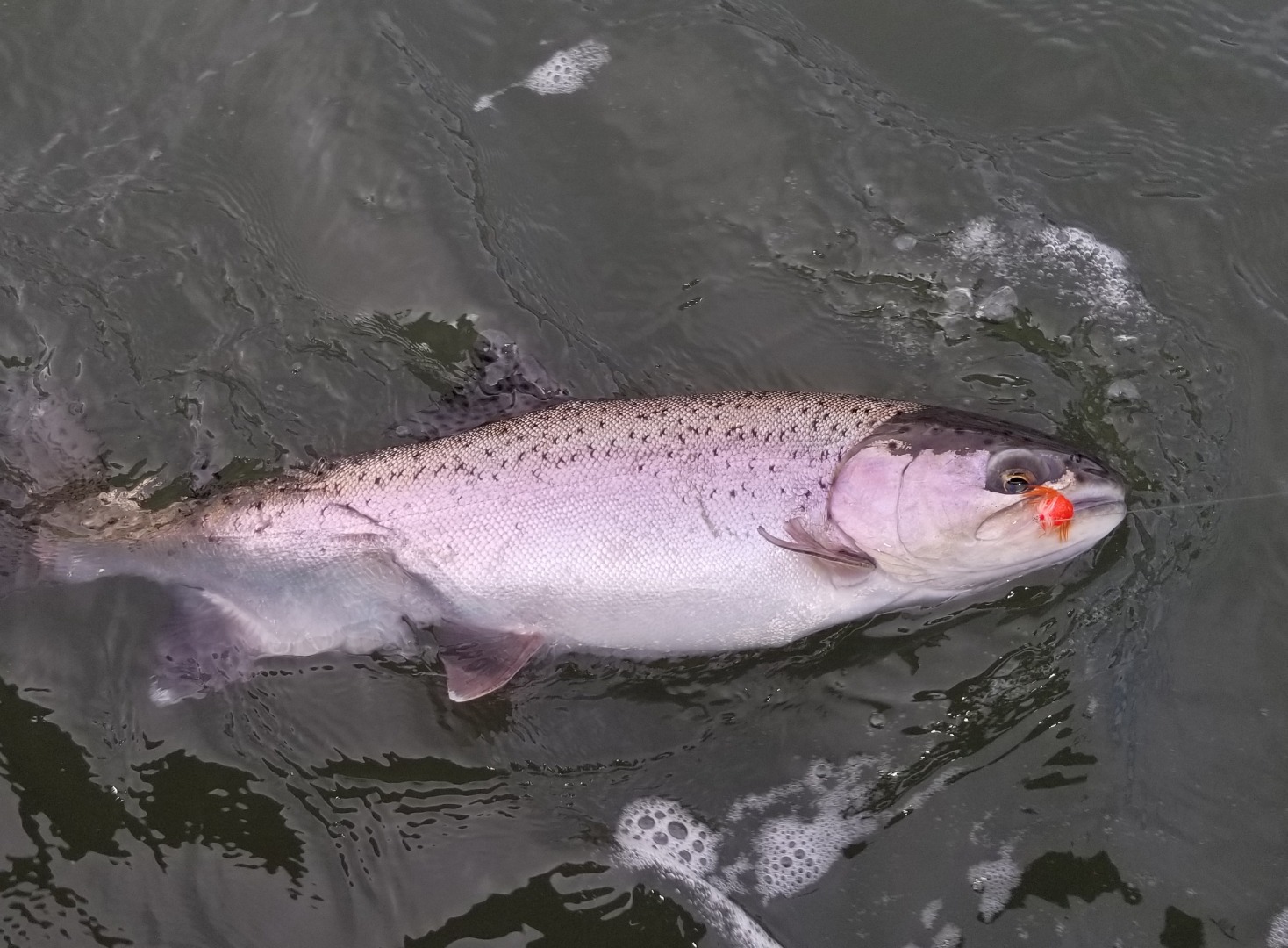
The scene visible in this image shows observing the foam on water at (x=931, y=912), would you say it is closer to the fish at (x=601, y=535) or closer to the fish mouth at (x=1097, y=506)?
the fish at (x=601, y=535)

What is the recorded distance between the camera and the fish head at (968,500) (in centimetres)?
412

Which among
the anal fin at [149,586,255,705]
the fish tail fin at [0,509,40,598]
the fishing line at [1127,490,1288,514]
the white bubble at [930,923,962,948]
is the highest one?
the fishing line at [1127,490,1288,514]

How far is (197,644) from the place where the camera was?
4.53 m

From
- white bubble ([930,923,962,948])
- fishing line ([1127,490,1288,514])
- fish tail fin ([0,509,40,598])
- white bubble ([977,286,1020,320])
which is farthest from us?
white bubble ([977,286,1020,320])

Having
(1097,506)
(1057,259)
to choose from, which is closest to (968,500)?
(1097,506)

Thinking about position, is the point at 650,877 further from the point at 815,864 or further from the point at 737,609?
the point at 737,609

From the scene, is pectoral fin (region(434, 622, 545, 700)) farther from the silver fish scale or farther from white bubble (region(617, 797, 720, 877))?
white bubble (region(617, 797, 720, 877))

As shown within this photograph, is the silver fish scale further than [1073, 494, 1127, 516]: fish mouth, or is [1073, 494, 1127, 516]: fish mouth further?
the silver fish scale

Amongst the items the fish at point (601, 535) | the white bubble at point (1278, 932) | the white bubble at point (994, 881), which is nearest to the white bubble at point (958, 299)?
the fish at point (601, 535)

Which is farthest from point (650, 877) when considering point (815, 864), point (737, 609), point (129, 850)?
point (129, 850)

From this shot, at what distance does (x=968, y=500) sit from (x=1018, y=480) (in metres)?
0.22

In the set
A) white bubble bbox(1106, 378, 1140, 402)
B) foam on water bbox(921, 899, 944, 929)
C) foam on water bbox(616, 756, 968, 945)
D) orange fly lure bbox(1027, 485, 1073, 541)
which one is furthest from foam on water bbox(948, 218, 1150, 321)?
foam on water bbox(921, 899, 944, 929)

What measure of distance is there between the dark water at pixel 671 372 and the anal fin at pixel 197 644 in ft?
0.34

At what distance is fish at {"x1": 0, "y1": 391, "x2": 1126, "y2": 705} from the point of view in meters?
4.21
